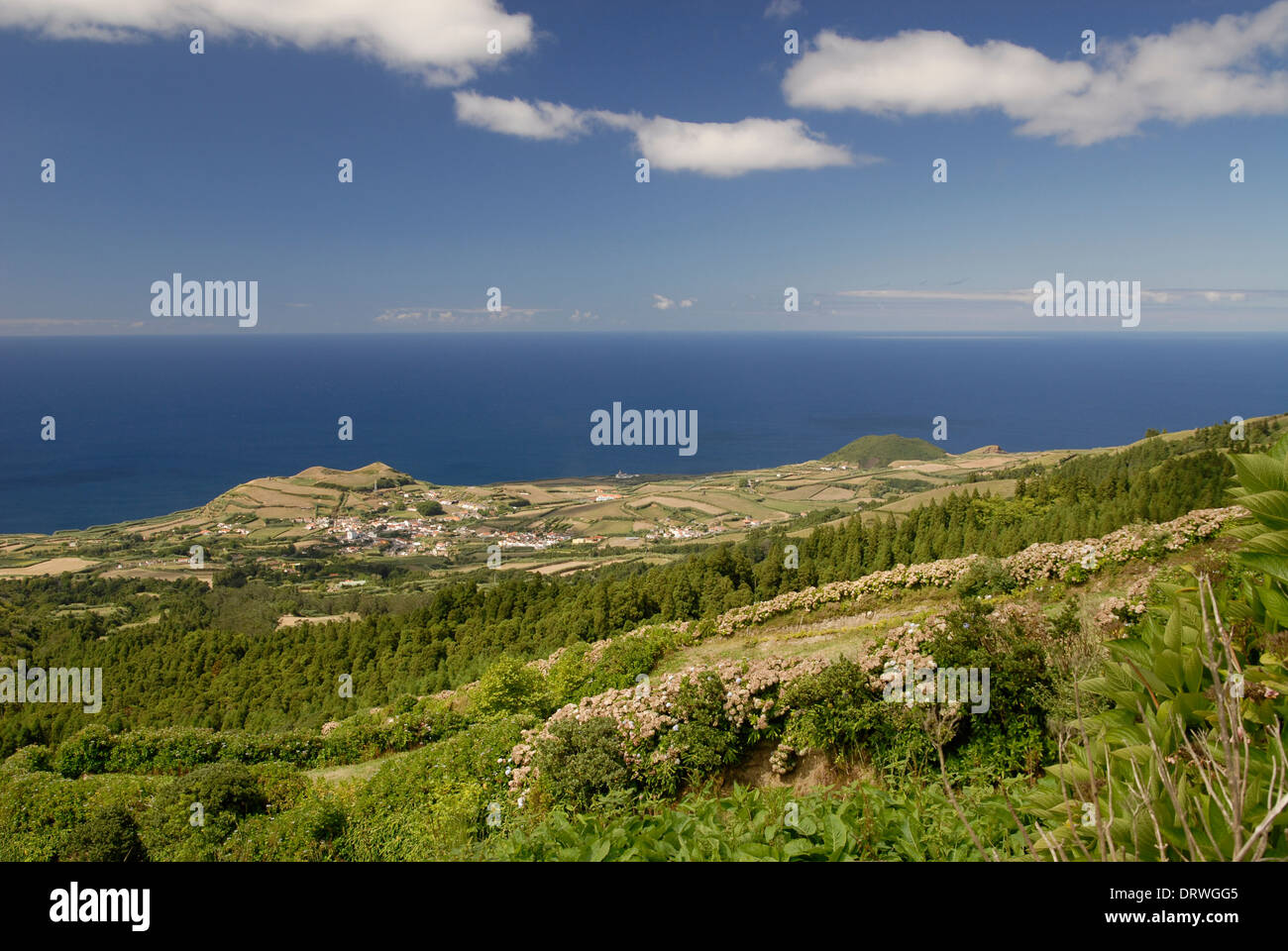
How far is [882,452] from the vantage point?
92312 mm

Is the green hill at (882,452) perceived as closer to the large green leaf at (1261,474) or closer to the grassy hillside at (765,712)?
the grassy hillside at (765,712)

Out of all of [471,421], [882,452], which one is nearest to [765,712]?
[882,452]

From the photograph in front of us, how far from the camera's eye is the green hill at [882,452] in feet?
295

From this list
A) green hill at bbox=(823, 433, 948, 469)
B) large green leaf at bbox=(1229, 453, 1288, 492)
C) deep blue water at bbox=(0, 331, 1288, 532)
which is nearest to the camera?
large green leaf at bbox=(1229, 453, 1288, 492)

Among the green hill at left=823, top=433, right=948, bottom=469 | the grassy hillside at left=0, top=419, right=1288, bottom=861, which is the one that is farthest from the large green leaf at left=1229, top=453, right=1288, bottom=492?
the green hill at left=823, top=433, right=948, bottom=469

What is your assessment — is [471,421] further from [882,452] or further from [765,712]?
[765,712]

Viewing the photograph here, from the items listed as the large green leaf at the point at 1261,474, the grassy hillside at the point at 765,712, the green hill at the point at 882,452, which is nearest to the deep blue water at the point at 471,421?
the green hill at the point at 882,452

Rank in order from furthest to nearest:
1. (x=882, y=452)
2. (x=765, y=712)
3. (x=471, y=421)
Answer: (x=471, y=421), (x=882, y=452), (x=765, y=712)

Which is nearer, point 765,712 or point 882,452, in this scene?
point 765,712

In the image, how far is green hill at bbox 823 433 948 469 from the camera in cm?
8981

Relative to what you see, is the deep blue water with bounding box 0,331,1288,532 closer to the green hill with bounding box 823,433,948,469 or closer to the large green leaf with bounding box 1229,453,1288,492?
the green hill with bounding box 823,433,948,469
